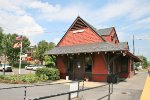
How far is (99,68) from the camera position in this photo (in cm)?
2523

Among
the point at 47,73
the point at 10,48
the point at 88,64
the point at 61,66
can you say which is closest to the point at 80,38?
the point at 88,64

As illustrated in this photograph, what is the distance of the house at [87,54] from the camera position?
2433 centimetres

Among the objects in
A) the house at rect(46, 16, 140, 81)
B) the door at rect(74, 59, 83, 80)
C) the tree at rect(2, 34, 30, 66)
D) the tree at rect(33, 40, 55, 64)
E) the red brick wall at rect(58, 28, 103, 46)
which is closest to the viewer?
the house at rect(46, 16, 140, 81)

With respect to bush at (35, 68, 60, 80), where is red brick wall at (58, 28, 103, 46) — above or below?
above

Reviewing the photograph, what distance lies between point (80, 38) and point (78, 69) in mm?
4124

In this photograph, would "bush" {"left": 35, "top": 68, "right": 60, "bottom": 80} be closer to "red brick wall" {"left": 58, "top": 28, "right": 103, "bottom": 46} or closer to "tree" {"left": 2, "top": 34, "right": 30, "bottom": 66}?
"red brick wall" {"left": 58, "top": 28, "right": 103, "bottom": 46}

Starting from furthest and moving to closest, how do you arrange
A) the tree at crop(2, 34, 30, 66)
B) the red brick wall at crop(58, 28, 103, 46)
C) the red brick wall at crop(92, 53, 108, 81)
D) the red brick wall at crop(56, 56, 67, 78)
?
1. the tree at crop(2, 34, 30, 66)
2. the red brick wall at crop(56, 56, 67, 78)
3. the red brick wall at crop(58, 28, 103, 46)
4. the red brick wall at crop(92, 53, 108, 81)

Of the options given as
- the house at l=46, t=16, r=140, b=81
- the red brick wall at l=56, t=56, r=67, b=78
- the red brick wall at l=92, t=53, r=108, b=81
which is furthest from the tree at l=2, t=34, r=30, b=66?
the red brick wall at l=92, t=53, r=108, b=81

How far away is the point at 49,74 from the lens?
25.0 meters

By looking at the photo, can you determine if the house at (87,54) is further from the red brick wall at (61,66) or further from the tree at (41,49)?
the tree at (41,49)

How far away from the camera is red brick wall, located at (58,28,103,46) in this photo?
91.5 feet

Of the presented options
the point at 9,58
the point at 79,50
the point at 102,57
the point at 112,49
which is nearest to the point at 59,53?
the point at 79,50

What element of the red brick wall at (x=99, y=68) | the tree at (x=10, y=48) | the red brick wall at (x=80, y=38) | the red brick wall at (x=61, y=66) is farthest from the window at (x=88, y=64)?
the tree at (x=10, y=48)

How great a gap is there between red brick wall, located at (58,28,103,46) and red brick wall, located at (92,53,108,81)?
9.52 ft
